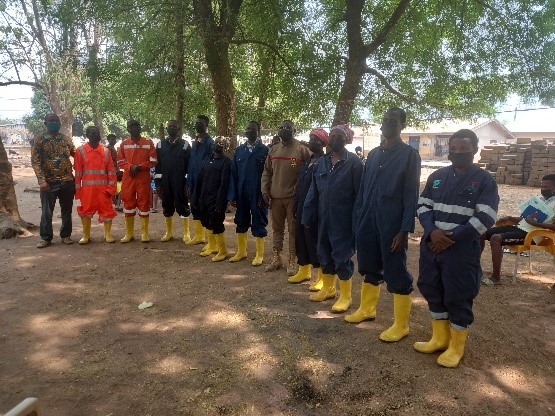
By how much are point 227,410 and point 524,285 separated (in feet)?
13.9

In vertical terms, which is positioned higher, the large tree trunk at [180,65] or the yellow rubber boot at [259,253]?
the large tree trunk at [180,65]

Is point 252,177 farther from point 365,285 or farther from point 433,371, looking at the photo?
point 433,371

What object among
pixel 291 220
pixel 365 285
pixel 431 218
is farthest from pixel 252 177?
pixel 431 218

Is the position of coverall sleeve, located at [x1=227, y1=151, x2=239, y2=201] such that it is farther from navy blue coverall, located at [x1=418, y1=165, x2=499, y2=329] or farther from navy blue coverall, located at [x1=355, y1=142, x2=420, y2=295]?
navy blue coverall, located at [x1=418, y1=165, x2=499, y2=329]

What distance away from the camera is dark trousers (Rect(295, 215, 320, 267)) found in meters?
4.84

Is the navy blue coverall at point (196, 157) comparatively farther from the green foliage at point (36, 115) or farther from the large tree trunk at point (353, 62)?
the green foliage at point (36, 115)

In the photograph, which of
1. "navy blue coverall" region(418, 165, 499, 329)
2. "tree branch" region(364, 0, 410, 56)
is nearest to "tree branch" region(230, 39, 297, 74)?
"tree branch" region(364, 0, 410, 56)

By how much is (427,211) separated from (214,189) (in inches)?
136

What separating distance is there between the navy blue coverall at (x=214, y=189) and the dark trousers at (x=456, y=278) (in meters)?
3.39

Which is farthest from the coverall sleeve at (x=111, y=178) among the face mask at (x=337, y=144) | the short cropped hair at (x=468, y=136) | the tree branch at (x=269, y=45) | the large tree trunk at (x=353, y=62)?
the short cropped hair at (x=468, y=136)

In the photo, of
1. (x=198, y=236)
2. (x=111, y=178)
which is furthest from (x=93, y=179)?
(x=198, y=236)

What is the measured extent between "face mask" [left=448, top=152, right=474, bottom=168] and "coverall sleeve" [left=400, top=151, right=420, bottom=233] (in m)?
0.32

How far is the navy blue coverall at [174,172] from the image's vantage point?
7.07 m

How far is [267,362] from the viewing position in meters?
3.38
